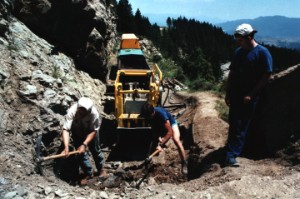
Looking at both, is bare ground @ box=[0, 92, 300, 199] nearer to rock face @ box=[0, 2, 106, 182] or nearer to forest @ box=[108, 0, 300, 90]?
rock face @ box=[0, 2, 106, 182]

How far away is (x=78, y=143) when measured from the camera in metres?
7.80

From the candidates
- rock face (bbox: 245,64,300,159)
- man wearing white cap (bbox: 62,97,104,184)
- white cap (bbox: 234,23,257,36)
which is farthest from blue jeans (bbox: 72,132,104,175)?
white cap (bbox: 234,23,257,36)

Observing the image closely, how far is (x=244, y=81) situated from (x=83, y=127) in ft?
11.1

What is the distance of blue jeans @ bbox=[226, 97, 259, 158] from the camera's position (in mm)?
6939

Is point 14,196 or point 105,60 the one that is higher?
point 105,60

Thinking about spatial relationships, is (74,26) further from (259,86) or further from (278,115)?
(259,86)

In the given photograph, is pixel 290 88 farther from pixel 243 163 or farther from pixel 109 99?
pixel 109 99

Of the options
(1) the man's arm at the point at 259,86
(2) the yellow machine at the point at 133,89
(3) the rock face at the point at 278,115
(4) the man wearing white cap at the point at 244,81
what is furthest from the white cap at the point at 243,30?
(2) the yellow machine at the point at 133,89

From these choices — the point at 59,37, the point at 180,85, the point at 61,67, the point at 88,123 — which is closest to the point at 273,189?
the point at 88,123

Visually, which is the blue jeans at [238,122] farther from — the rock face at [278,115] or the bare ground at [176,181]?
the rock face at [278,115]

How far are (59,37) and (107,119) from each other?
4338 mm

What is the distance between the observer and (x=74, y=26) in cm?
1617

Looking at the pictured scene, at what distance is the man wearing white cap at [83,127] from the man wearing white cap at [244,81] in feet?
9.10

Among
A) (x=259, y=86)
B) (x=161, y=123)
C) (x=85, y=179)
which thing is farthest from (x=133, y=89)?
(x=259, y=86)
